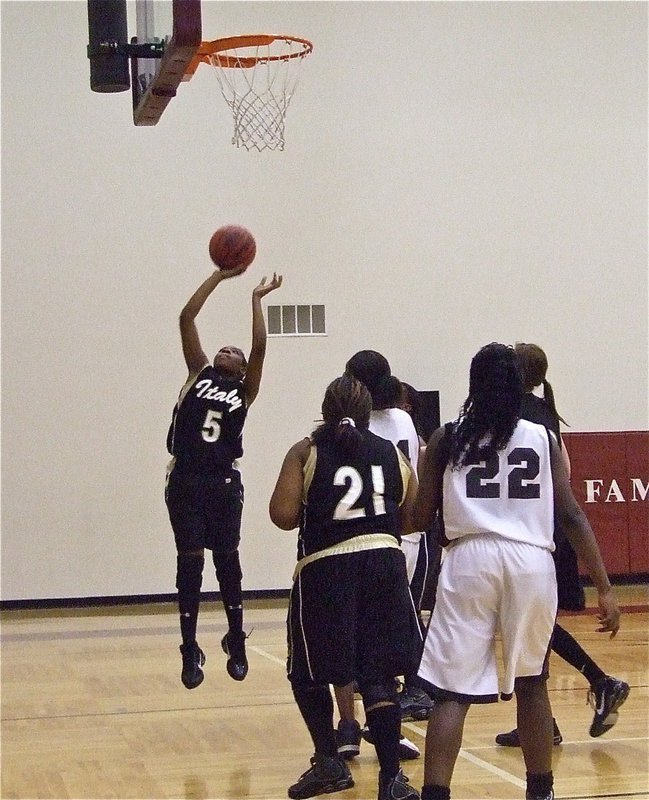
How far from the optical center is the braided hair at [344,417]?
15.0 ft

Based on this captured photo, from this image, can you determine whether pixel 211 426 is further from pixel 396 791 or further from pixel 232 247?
pixel 396 791

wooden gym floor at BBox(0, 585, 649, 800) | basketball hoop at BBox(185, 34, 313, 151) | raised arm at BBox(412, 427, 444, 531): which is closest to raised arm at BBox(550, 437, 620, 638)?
raised arm at BBox(412, 427, 444, 531)

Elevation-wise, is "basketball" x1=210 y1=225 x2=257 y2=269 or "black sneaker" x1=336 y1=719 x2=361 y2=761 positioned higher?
"basketball" x1=210 y1=225 x2=257 y2=269

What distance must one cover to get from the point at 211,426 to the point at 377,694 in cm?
203

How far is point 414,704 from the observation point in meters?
6.26

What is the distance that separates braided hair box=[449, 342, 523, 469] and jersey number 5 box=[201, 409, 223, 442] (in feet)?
7.26

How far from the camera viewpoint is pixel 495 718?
20.5 feet

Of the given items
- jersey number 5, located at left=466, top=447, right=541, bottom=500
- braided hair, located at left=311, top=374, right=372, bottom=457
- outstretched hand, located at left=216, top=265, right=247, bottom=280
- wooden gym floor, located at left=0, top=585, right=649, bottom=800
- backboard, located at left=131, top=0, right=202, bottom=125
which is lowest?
wooden gym floor, located at left=0, top=585, right=649, bottom=800

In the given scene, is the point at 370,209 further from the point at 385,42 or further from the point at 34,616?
the point at 34,616

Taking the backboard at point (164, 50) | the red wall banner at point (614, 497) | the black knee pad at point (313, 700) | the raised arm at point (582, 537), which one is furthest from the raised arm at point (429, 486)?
the red wall banner at point (614, 497)

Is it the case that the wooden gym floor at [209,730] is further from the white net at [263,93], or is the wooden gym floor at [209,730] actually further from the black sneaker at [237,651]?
the white net at [263,93]

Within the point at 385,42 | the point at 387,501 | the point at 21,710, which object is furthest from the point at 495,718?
the point at 385,42

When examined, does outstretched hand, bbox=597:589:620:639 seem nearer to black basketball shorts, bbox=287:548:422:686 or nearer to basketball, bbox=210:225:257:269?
black basketball shorts, bbox=287:548:422:686

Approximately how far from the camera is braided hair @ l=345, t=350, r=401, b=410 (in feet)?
18.2
